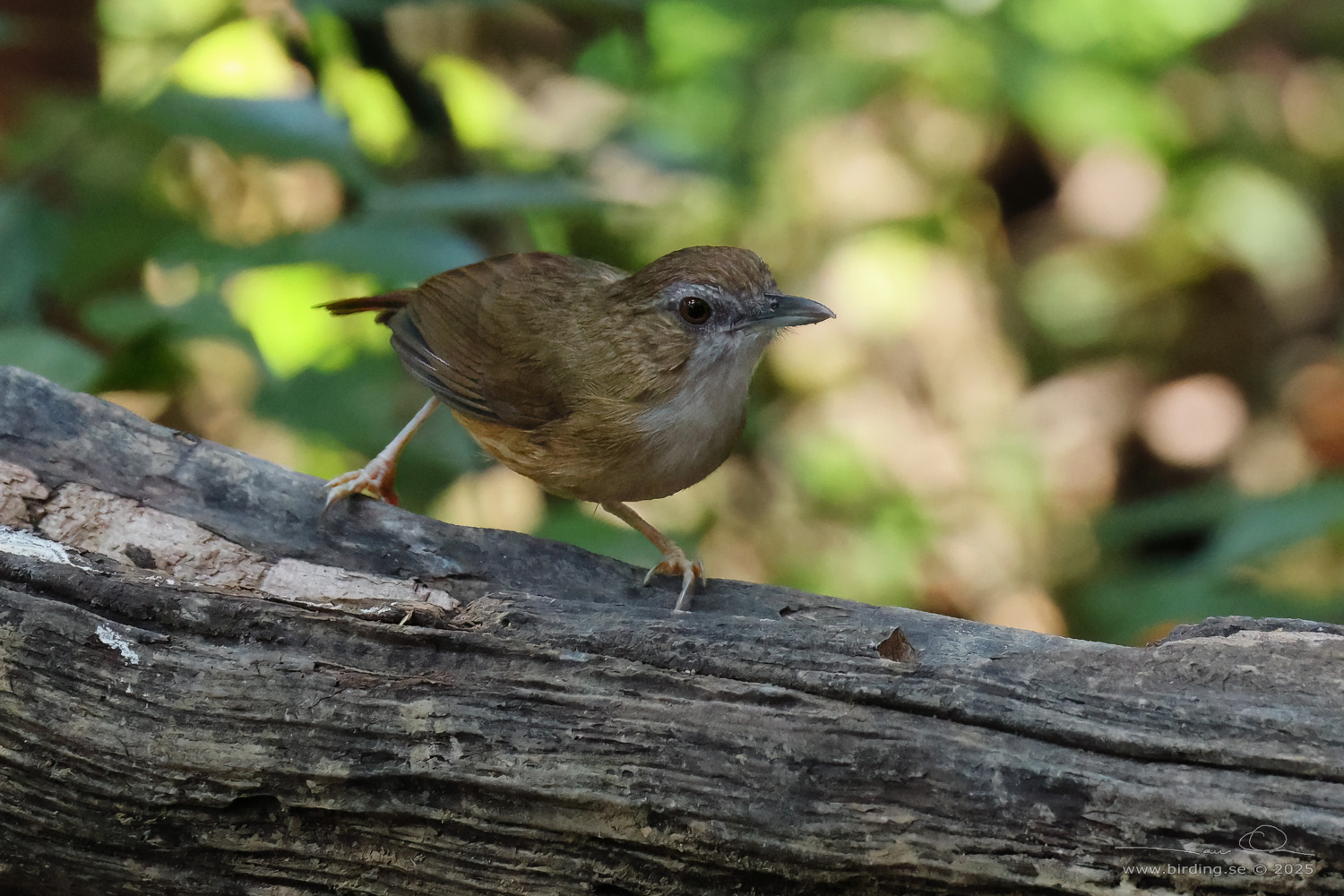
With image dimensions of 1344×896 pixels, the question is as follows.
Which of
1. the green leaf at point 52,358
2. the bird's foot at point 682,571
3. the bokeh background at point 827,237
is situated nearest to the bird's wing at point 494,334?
the bokeh background at point 827,237

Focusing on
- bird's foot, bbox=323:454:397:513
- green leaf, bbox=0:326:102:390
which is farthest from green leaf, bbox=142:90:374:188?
bird's foot, bbox=323:454:397:513

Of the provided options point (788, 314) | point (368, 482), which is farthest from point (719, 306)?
point (368, 482)

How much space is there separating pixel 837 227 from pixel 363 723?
454cm

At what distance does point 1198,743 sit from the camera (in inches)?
80.4

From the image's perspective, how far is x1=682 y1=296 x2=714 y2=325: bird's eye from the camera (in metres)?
3.16

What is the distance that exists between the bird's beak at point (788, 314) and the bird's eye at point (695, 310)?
0.39ft

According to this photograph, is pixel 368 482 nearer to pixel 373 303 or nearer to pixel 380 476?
pixel 380 476

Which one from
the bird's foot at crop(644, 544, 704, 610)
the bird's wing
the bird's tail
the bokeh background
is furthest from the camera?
the bird's tail

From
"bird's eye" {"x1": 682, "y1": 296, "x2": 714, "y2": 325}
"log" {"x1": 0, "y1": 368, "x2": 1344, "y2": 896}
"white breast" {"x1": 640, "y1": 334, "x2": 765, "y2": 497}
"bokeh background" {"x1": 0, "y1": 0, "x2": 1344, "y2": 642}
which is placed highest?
"bokeh background" {"x1": 0, "y1": 0, "x2": 1344, "y2": 642}

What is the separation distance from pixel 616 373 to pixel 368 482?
0.73 meters

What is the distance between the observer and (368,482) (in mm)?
3148

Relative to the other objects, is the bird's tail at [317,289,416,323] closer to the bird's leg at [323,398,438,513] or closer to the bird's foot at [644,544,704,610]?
the bird's leg at [323,398,438,513]

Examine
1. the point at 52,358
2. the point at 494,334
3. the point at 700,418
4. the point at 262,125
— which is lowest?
the point at 52,358
